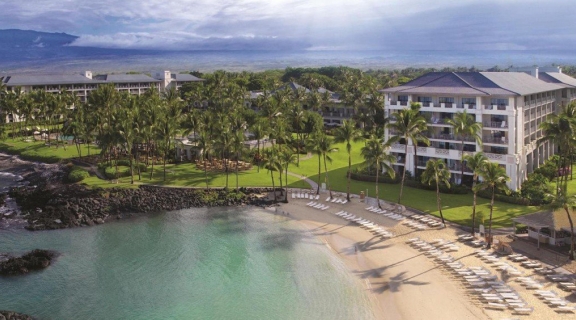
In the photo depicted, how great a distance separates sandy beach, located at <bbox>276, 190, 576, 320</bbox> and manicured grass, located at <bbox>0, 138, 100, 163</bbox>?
56.7 metres

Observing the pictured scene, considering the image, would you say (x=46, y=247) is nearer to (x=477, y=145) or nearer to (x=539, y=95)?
(x=477, y=145)

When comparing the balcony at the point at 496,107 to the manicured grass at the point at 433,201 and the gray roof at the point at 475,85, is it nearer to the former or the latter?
the gray roof at the point at 475,85

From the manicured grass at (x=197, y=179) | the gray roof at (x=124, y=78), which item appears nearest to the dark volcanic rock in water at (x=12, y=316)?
the manicured grass at (x=197, y=179)

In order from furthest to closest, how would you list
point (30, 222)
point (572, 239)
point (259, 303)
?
point (30, 222) → point (572, 239) → point (259, 303)

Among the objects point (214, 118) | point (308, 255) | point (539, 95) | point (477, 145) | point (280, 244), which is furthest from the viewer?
point (214, 118)

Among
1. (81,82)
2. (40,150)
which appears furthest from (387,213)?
(81,82)

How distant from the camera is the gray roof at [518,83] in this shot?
64956 millimetres

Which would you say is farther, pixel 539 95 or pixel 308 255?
pixel 539 95

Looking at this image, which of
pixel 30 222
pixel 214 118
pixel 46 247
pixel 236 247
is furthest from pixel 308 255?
pixel 214 118

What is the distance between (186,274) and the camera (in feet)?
148

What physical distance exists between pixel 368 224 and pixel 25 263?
33.5 meters

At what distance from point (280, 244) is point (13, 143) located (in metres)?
84.5

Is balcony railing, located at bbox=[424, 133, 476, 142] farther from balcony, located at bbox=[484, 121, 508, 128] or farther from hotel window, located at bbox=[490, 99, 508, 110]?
hotel window, located at bbox=[490, 99, 508, 110]

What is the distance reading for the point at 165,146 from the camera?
82812 mm
